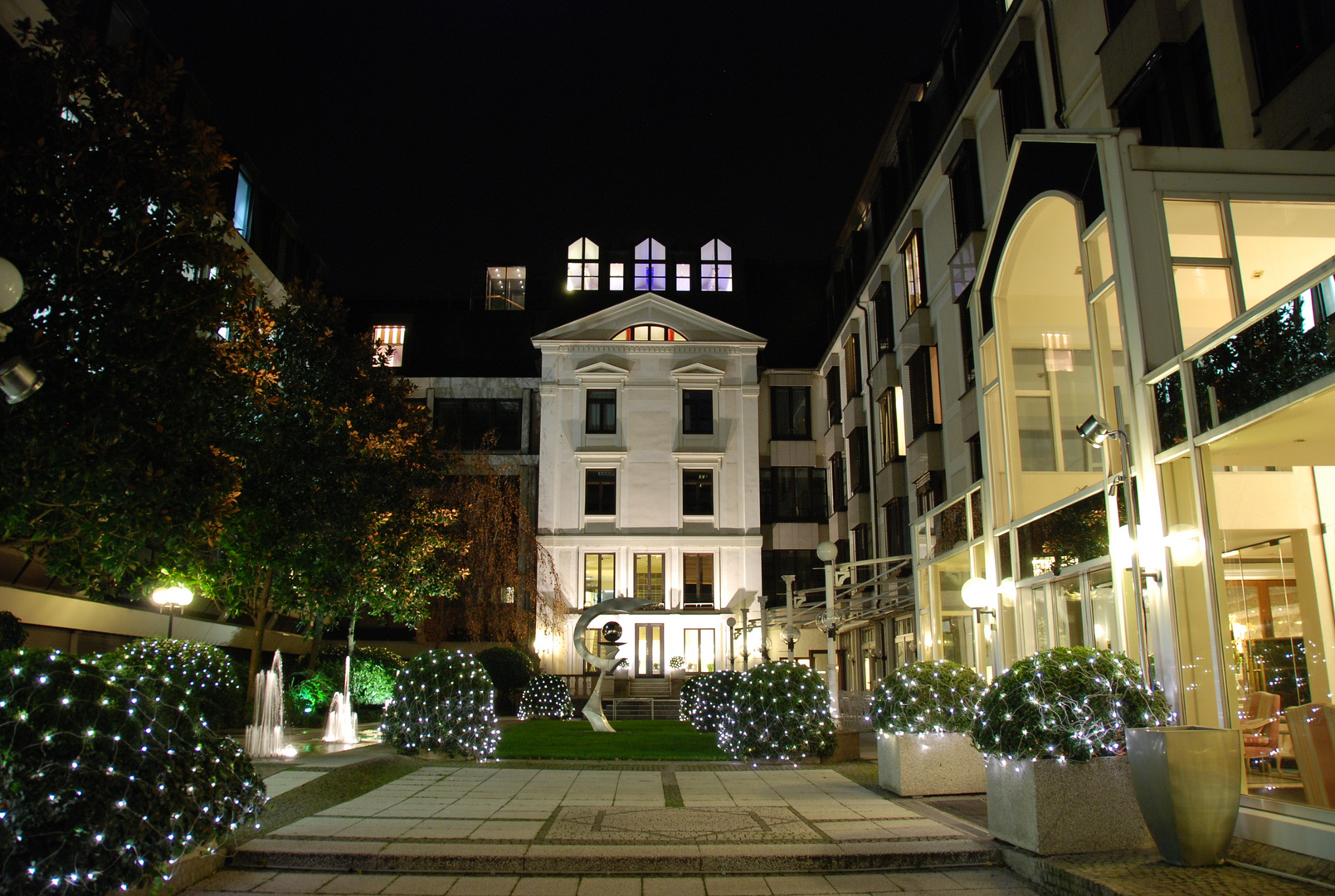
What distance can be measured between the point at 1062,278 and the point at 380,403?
16176 millimetres

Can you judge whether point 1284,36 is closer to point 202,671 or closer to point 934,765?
point 934,765

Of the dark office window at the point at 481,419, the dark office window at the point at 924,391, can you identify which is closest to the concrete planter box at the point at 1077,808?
the dark office window at the point at 924,391

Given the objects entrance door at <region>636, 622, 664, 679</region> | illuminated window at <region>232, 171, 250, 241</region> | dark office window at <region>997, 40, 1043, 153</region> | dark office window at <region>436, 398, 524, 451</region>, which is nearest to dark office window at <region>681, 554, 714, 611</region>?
entrance door at <region>636, 622, 664, 679</region>

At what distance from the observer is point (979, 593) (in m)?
14.3

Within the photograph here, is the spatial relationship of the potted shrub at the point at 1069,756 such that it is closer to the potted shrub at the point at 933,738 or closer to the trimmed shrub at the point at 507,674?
the potted shrub at the point at 933,738

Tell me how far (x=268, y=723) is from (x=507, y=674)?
1316 cm

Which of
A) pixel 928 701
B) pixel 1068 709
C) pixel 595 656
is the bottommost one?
pixel 928 701

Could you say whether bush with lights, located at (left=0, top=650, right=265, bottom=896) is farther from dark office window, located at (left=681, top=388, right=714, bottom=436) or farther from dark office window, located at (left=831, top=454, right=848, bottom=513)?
dark office window, located at (left=681, top=388, right=714, bottom=436)

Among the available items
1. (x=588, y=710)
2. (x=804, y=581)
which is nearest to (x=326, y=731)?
(x=588, y=710)

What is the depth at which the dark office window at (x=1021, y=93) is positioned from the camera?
Result: 19719mm

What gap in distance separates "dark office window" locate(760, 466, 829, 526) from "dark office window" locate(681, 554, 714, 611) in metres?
3.21

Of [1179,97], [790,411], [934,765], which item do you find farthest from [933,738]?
[790,411]

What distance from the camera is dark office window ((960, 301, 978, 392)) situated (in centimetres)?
2256

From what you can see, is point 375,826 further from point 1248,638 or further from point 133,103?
point 133,103
